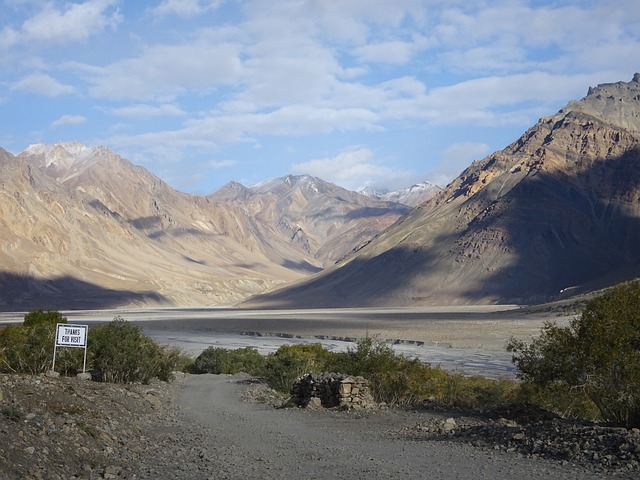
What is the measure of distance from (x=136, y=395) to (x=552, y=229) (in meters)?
137

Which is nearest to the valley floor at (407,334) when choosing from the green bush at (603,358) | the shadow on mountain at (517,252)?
the green bush at (603,358)

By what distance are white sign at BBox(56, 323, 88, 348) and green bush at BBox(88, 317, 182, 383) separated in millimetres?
2566

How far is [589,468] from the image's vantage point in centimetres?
1065

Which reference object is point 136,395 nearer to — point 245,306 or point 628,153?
point 245,306

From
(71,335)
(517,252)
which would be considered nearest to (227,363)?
(71,335)

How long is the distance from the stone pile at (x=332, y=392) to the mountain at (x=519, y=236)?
343 ft

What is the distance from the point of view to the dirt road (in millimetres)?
10938

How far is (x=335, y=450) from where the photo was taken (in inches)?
513

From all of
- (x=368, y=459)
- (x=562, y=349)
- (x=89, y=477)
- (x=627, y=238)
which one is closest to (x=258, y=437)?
(x=368, y=459)

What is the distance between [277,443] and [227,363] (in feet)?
62.7

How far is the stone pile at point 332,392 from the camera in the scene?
59.6ft

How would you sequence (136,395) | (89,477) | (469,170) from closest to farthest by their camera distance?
(89,477) < (136,395) < (469,170)

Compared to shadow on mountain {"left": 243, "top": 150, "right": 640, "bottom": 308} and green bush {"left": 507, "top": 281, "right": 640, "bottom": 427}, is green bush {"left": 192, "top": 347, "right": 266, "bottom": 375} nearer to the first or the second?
green bush {"left": 507, "top": 281, "right": 640, "bottom": 427}

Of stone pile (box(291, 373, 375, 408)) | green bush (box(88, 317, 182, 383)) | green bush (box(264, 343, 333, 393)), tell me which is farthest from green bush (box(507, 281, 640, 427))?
green bush (box(88, 317, 182, 383))
